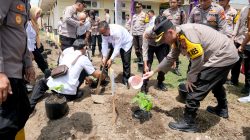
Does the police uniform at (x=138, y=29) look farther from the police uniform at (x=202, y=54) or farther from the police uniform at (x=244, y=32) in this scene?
the police uniform at (x=202, y=54)

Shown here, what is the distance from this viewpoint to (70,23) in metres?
6.06

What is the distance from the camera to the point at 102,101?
447cm

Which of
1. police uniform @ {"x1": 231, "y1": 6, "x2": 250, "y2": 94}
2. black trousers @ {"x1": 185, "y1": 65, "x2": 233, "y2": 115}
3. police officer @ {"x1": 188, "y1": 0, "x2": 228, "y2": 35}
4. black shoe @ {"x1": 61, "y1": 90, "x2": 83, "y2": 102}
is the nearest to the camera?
black trousers @ {"x1": 185, "y1": 65, "x2": 233, "y2": 115}

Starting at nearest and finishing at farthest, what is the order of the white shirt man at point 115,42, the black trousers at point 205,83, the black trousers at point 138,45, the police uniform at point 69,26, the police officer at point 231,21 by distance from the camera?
the black trousers at point 205,83 < the white shirt man at point 115,42 < the police officer at point 231,21 < the police uniform at point 69,26 < the black trousers at point 138,45

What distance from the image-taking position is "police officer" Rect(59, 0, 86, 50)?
19.7ft

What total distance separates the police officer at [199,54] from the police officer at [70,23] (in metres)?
3.40

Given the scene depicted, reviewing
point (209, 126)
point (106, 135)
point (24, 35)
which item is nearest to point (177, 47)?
point (209, 126)

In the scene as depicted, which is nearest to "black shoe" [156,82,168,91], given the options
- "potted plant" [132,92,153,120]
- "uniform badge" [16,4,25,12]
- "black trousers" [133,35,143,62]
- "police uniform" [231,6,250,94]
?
"potted plant" [132,92,153,120]

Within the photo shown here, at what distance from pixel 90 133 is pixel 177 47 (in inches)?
71.0

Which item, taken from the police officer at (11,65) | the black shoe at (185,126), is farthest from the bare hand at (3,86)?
the black shoe at (185,126)

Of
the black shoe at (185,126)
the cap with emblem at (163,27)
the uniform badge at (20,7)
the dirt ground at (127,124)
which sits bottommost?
the dirt ground at (127,124)

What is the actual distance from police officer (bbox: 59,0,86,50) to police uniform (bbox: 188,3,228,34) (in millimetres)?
2978

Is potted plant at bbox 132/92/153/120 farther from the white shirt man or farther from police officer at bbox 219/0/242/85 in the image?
police officer at bbox 219/0/242/85

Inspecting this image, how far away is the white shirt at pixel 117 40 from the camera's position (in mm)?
5094
